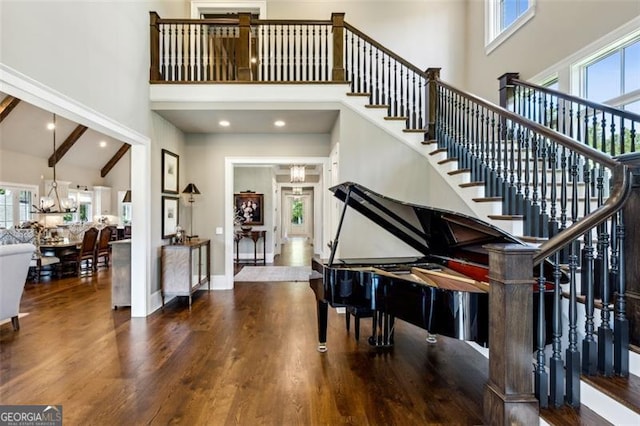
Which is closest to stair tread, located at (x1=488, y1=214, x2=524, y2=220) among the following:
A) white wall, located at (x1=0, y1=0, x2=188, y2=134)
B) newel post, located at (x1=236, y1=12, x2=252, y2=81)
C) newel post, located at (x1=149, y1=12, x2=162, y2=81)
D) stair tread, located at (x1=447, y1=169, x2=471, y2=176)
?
stair tread, located at (x1=447, y1=169, x2=471, y2=176)

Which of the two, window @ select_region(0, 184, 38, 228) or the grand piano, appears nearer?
the grand piano

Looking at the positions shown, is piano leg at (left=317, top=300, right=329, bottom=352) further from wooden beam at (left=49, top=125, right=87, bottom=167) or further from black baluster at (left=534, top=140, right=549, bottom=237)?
wooden beam at (left=49, top=125, right=87, bottom=167)

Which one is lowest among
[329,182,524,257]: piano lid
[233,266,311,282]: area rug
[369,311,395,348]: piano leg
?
[233,266,311,282]: area rug

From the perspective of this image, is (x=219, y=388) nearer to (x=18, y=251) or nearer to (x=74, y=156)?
(x=18, y=251)

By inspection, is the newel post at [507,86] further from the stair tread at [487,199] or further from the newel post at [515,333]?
the newel post at [515,333]

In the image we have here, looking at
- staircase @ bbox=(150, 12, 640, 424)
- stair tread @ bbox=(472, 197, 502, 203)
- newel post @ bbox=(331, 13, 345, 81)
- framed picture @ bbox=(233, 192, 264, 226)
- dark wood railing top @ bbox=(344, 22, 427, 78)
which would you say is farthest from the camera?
framed picture @ bbox=(233, 192, 264, 226)

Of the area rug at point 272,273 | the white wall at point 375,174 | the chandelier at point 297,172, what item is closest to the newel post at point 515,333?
the white wall at point 375,174

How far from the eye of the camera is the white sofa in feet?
12.2

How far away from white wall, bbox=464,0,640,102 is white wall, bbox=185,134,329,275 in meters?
3.24

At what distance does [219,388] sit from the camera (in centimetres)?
264

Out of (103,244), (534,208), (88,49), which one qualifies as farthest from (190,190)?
(534,208)

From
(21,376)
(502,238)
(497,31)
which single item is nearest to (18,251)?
(21,376)

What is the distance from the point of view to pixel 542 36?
→ 4898 mm

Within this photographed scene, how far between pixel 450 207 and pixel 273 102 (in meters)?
2.75
